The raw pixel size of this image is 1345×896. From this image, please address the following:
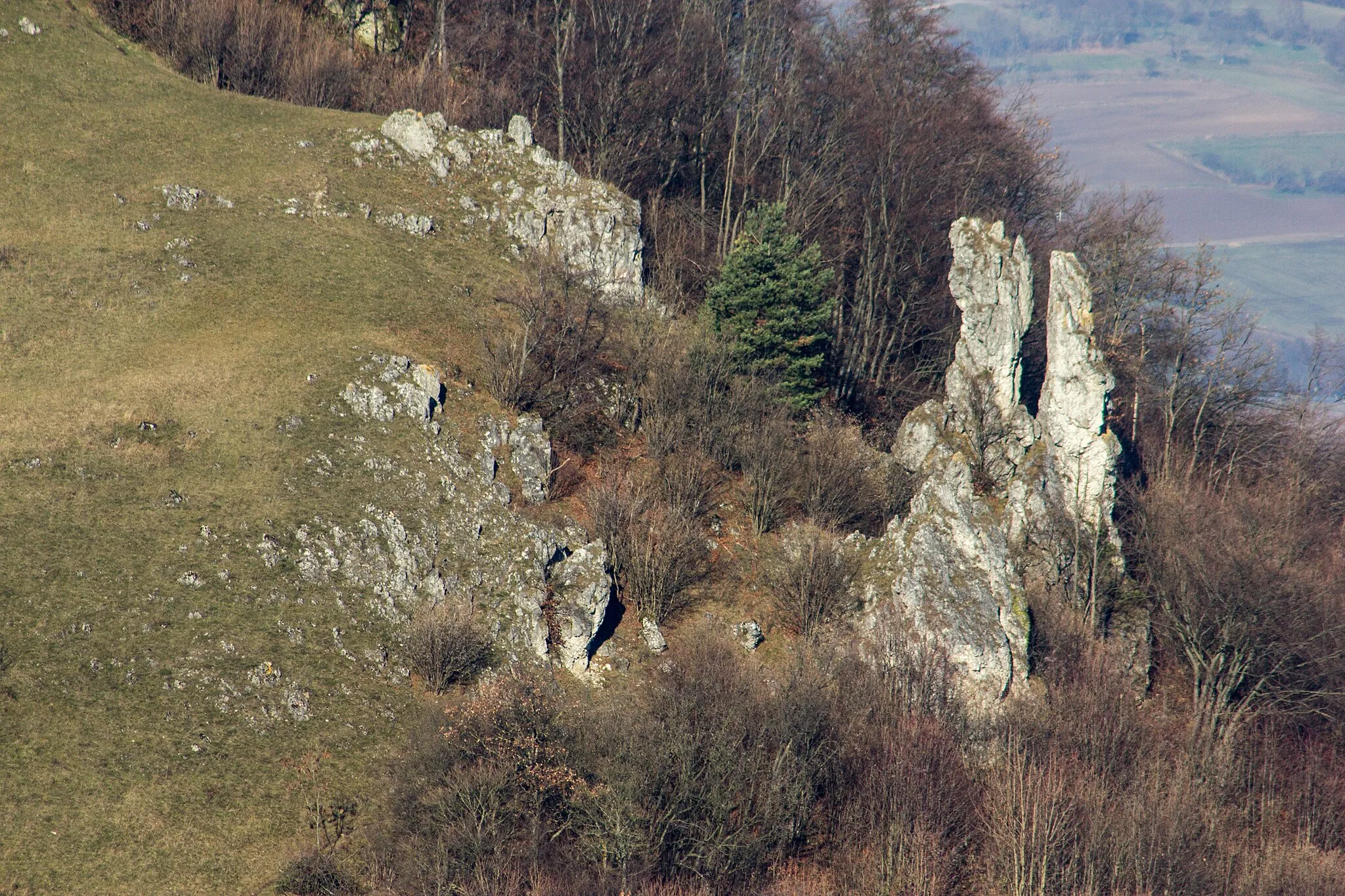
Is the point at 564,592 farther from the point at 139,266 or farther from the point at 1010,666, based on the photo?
the point at 139,266

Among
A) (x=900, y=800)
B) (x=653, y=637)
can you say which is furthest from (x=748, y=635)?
(x=900, y=800)

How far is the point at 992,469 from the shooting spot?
4131 centimetres

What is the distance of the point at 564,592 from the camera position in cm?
3362

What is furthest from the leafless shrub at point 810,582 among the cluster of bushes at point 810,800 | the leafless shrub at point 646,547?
the leafless shrub at point 646,547

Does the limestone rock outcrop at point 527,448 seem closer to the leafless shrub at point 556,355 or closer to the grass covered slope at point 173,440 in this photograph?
the leafless shrub at point 556,355

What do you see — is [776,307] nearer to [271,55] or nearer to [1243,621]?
[1243,621]

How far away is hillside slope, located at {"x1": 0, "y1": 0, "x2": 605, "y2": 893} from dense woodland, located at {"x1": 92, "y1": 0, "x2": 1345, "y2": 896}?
101 inches

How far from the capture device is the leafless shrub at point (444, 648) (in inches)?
1180

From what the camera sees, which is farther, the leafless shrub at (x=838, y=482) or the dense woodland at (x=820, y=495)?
the leafless shrub at (x=838, y=482)

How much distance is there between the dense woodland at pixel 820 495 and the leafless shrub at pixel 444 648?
13cm

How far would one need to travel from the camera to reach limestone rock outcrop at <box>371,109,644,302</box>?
149 feet

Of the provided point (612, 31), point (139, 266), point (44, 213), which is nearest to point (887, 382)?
point (612, 31)

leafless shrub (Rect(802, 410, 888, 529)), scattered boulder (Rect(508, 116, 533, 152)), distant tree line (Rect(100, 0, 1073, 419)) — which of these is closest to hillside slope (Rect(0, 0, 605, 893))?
scattered boulder (Rect(508, 116, 533, 152))

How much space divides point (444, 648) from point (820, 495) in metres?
16.6
